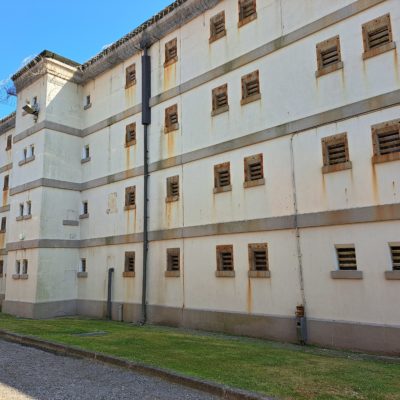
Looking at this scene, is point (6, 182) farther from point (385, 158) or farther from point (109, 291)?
point (385, 158)

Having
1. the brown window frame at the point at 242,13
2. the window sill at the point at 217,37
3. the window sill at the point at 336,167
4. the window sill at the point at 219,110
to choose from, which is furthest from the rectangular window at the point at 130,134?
the window sill at the point at 336,167

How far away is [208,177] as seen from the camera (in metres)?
16.8

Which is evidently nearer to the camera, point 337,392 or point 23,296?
point 337,392

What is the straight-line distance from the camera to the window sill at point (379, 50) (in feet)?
39.9

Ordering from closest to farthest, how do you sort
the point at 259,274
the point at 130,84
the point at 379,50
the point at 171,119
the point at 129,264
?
the point at 379,50
the point at 259,274
the point at 171,119
the point at 129,264
the point at 130,84

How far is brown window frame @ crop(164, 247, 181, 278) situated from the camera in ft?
57.0

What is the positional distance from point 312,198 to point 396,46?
205 inches

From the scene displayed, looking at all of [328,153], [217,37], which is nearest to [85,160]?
[217,37]

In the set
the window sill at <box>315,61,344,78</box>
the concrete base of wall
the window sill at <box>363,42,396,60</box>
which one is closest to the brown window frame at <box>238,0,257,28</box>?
the window sill at <box>315,61,344,78</box>

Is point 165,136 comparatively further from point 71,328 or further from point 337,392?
point 337,392

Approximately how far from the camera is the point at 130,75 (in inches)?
853

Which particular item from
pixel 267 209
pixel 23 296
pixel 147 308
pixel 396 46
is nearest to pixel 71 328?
pixel 147 308

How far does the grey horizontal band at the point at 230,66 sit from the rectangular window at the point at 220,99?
63 centimetres

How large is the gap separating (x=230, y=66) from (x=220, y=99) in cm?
139
